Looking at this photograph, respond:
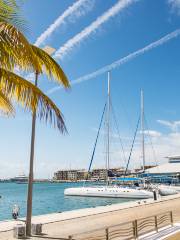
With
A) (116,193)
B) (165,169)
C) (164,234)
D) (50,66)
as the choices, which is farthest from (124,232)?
(165,169)

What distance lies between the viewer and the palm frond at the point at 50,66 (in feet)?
35.7

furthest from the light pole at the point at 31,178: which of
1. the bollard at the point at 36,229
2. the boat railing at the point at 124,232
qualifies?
the boat railing at the point at 124,232

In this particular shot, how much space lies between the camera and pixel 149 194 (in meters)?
57.7

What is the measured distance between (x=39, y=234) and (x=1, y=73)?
1030 centimetres

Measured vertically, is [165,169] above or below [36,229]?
above

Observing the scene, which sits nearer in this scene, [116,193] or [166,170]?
[116,193]

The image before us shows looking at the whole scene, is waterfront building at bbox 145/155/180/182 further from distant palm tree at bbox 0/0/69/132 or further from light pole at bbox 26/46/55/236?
distant palm tree at bbox 0/0/69/132

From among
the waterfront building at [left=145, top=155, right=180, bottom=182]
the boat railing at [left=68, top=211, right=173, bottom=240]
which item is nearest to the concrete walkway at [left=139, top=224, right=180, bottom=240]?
the boat railing at [left=68, top=211, right=173, bottom=240]

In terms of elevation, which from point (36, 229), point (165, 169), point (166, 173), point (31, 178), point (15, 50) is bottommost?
point (36, 229)

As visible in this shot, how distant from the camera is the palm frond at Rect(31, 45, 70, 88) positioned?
10.9 m

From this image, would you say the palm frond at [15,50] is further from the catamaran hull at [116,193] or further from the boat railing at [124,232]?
the catamaran hull at [116,193]

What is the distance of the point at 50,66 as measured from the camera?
11.1 meters

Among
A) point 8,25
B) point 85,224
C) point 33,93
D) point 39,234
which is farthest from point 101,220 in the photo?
point 8,25

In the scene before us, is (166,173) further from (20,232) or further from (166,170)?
(20,232)
